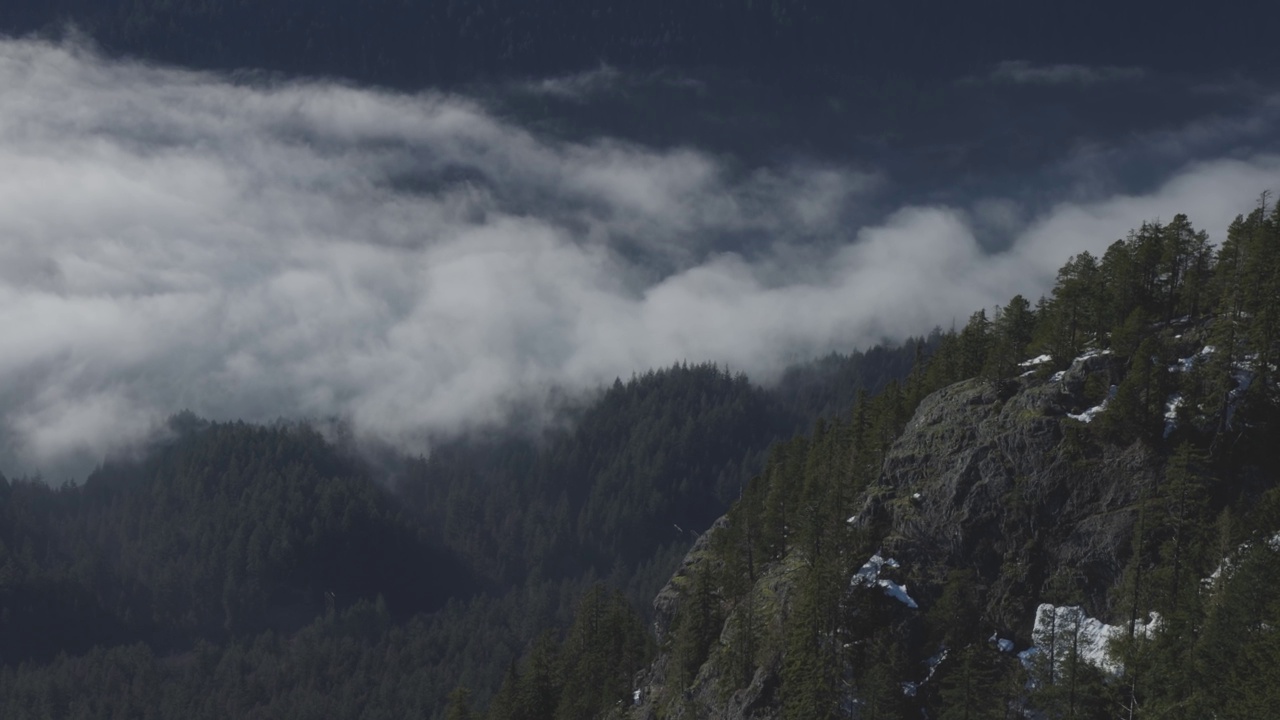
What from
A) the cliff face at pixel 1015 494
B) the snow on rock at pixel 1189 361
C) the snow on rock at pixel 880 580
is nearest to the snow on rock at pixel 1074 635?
the cliff face at pixel 1015 494

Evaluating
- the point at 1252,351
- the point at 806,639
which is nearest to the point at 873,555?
the point at 806,639

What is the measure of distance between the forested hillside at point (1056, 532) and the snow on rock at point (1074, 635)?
0.24m

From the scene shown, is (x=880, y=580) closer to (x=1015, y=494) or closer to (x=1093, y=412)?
(x=1015, y=494)

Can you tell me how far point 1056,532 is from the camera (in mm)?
96875

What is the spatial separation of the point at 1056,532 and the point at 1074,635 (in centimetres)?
1219

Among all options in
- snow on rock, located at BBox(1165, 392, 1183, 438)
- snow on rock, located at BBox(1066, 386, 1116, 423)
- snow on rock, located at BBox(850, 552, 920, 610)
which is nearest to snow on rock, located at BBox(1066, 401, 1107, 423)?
snow on rock, located at BBox(1066, 386, 1116, 423)

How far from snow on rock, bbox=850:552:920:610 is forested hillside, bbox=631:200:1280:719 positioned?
191mm

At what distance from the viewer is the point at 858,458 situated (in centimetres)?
11556

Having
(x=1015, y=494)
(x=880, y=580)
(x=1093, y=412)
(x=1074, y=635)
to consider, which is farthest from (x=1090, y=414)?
(x=880, y=580)

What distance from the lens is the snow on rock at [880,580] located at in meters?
99.1

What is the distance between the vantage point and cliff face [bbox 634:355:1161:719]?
94625 millimetres

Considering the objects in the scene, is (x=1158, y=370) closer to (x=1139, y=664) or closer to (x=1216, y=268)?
(x=1216, y=268)

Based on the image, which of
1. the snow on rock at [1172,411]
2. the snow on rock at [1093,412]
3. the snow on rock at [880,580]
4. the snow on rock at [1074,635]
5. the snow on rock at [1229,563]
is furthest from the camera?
the snow on rock at [880,580]

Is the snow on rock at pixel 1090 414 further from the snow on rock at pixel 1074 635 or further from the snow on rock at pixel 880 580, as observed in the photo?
the snow on rock at pixel 880 580
